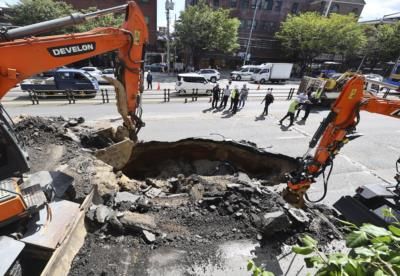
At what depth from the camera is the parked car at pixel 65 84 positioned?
53.9 ft

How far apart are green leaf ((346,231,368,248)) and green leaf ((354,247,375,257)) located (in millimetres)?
35

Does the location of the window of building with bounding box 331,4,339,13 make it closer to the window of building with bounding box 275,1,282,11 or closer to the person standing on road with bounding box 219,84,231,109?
the window of building with bounding box 275,1,282,11

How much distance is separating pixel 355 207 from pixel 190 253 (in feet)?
12.7

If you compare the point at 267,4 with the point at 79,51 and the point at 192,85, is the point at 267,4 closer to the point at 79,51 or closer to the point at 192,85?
the point at 192,85

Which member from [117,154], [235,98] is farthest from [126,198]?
[235,98]

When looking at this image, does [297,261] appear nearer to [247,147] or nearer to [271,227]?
[271,227]

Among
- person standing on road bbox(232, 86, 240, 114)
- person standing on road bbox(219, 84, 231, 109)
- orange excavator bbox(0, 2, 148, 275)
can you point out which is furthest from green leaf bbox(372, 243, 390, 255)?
person standing on road bbox(219, 84, 231, 109)

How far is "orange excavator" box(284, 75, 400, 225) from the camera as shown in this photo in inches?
196

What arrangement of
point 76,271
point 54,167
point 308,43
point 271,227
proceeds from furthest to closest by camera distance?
1. point 308,43
2. point 54,167
3. point 271,227
4. point 76,271

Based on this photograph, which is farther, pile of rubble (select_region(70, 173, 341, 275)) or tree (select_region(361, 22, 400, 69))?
tree (select_region(361, 22, 400, 69))

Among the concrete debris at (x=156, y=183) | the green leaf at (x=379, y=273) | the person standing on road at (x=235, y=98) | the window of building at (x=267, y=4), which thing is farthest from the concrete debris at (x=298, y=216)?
the window of building at (x=267, y=4)

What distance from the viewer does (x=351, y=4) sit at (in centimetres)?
4722

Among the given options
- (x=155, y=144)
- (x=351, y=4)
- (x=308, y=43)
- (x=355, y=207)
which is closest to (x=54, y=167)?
(x=155, y=144)

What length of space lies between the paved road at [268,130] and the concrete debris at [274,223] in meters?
2.70
